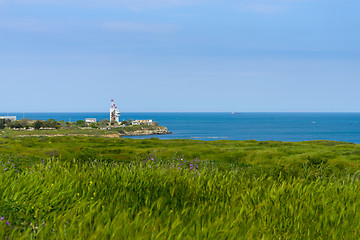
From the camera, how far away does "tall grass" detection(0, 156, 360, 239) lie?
4582 millimetres

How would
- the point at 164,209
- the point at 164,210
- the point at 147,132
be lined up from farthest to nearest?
the point at 147,132, the point at 164,209, the point at 164,210

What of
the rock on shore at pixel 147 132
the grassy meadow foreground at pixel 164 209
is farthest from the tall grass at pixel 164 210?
the rock on shore at pixel 147 132

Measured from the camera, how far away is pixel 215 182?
838 centimetres

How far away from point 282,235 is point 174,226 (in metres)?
1.85

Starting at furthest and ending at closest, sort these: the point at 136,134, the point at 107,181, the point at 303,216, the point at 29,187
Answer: the point at 136,134 → the point at 107,181 → the point at 29,187 → the point at 303,216

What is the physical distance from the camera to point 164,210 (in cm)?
638

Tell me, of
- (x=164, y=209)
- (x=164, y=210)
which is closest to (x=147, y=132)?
(x=164, y=209)

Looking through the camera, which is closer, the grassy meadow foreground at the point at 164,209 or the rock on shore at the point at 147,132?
the grassy meadow foreground at the point at 164,209

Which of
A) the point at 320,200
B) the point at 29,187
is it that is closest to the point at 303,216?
the point at 320,200

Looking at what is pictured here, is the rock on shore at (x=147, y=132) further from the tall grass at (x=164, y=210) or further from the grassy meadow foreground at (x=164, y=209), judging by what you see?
the grassy meadow foreground at (x=164, y=209)

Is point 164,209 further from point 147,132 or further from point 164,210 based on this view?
point 147,132

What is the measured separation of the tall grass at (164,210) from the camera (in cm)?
458

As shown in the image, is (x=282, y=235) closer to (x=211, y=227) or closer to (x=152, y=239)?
(x=211, y=227)

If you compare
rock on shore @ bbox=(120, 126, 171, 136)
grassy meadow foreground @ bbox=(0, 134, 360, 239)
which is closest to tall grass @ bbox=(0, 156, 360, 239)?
grassy meadow foreground @ bbox=(0, 134, 360, 239)
